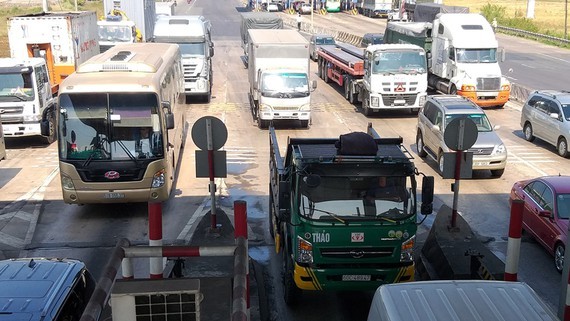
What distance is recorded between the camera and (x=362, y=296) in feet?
36.4

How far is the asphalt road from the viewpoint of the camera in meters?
12.2

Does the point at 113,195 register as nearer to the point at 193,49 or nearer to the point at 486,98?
the point at 193,49

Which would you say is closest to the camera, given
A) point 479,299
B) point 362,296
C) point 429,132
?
point 479,299

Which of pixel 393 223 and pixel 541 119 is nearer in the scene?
pixel 393 223

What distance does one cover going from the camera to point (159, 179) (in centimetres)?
1498

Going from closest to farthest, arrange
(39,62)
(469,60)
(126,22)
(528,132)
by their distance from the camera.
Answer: (39,62)
(528,132)
(469,60)
(126,22)

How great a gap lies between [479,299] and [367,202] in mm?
4489

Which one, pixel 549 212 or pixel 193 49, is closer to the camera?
pixel 549 212

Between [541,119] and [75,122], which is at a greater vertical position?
[75,122]

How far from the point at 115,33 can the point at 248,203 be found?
25474 mm

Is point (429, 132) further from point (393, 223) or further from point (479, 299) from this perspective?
point (479, 299)

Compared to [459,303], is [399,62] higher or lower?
lower

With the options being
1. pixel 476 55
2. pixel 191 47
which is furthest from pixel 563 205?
pixel 191 47

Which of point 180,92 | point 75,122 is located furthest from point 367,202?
point 180,92
